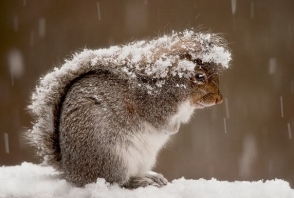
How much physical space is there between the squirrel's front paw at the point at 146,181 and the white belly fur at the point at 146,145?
0.08 ft

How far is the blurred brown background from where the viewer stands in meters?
5.55

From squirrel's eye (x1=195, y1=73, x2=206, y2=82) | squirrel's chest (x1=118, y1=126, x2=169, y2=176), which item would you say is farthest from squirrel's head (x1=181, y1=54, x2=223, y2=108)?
squirrel's chest (x1=118, y1=126, x2=169, y2=176)

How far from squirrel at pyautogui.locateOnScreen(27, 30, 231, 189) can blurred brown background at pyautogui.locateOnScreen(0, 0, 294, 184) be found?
3.03m

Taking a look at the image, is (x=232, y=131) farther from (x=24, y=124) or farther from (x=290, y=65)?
(x=24, y=124)

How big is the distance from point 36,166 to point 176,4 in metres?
3.20

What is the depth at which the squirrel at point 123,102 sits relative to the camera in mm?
A: 2250

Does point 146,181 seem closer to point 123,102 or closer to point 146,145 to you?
point 146,145

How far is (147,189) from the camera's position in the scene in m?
2.33

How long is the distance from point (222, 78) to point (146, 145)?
339cm

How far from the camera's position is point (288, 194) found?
2223mm

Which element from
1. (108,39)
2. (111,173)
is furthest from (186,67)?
(108,39)

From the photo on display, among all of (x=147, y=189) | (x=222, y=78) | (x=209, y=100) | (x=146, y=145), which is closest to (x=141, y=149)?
(x=146, y=145)

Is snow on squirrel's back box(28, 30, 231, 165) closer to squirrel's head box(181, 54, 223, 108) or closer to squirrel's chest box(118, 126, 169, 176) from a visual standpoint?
squirrel's head box(181, 54, 223, 108)

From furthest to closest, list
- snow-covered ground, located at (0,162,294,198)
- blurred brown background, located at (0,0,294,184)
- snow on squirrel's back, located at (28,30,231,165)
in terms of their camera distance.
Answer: blurred brown background, located at (0,0,294,184) → snow on squirrel's back, located at (28,30,231,165) → snow-covered ground, located at (0,162,294,198)
